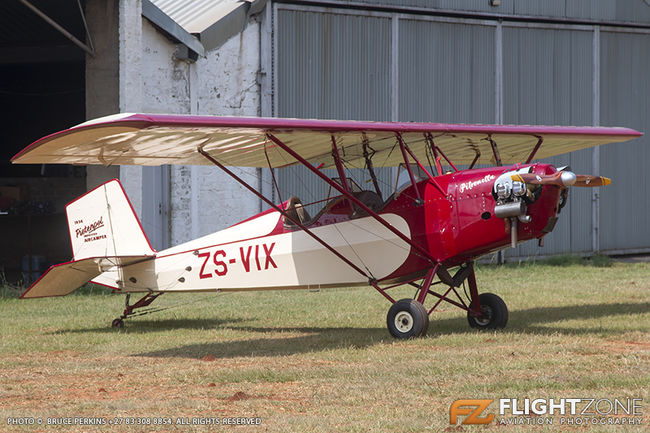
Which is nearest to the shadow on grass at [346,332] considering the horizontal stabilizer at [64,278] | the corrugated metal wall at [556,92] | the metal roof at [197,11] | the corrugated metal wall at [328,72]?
the horizontal stabilizer at [64,278]

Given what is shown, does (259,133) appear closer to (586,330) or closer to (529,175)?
(529,175)

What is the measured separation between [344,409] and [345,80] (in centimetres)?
1255

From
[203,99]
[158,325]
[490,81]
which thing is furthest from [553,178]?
[490,81]

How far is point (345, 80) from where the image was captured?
17.3 metres

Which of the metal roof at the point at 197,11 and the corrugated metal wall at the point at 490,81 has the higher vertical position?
the metal roof at the point at 197,11

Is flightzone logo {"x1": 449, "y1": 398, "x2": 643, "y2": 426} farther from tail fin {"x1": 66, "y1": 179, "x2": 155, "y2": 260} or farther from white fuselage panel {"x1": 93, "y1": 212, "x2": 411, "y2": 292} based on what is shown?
tail fin {"x1": 66, "y1": 179, "x2": 155, "y2": 260}

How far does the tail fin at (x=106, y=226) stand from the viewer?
1016 cm

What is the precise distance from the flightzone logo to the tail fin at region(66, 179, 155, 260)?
5918 millimetres

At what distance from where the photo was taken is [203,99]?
52.7 ft

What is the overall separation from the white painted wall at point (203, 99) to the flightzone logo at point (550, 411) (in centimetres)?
1049

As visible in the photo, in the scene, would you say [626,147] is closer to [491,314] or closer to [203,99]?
[203,99]

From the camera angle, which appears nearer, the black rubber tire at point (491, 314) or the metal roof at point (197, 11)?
the black rubber tire at point (491, 314)

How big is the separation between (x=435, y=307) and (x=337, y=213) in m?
1.55

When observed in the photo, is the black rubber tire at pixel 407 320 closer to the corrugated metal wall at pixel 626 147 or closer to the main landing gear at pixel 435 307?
the main landing gear at pixel 435 307
